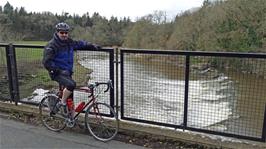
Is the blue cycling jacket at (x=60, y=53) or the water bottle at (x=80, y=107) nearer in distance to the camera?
the blue cycling jacket at (x=60, y=53)

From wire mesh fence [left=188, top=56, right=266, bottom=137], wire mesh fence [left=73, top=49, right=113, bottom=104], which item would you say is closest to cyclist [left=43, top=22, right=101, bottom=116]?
wire mesh fence [left=73, top=49, right=113, bottom=104]

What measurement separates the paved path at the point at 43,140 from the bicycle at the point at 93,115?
0.44 ft

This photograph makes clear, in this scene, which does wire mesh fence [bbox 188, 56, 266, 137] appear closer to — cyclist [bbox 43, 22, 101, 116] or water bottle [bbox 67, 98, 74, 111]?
cyclist [bbox 43, 22, 101, 116]

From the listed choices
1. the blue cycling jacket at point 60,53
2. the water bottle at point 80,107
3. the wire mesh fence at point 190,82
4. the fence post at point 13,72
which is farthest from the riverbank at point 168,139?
the fence post at point 13,72

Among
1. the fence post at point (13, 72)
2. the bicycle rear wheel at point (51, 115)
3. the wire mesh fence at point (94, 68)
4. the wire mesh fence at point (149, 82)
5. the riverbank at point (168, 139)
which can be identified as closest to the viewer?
the riverbank at point (168, 139)

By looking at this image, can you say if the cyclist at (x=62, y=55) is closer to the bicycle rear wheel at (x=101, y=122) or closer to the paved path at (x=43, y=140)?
the bicycle rear wheel at (x=101, y=122)

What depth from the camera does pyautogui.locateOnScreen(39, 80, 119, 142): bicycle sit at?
4242mm

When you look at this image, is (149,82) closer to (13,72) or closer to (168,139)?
(168,139)

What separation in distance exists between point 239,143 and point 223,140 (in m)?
0.21

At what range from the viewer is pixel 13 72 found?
5.37 m

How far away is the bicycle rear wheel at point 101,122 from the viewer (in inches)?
168

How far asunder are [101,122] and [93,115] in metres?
0.16

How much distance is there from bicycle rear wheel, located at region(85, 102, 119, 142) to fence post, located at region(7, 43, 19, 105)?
1913mm

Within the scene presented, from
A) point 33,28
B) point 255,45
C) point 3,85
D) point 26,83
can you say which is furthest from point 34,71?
point 33,28
